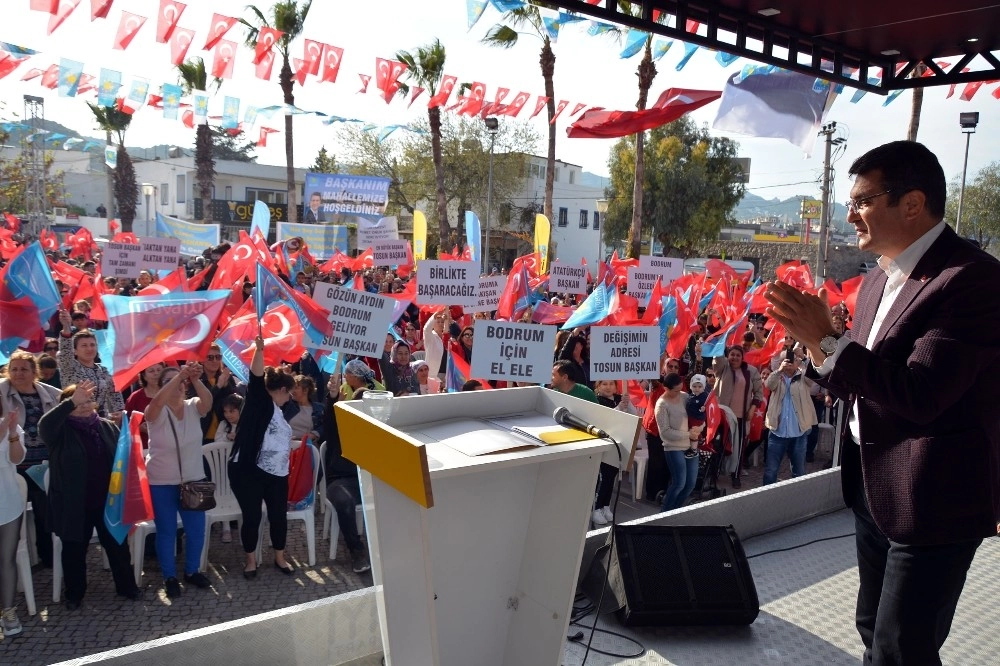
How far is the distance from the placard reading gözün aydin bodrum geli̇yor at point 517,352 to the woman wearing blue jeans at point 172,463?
2382 mm

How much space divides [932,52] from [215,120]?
48.0 ft

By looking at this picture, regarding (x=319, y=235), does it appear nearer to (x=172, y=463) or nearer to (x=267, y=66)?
(x=267, y=66)

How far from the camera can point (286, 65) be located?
26844 millimetres

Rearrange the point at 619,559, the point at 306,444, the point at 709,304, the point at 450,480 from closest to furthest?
the point at 450,480 < the point at 619,559 < the point at 306,444 < the point at 709,304

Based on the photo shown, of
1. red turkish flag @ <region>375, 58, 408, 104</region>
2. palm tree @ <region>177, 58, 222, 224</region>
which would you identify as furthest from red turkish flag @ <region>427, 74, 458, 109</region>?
palm tree @ <region>177, 58, 222, 224</region>

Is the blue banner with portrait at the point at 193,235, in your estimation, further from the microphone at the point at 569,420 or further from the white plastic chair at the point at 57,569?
the microphone at the point at 569,420

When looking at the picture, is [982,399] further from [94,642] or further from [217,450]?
[217,450]

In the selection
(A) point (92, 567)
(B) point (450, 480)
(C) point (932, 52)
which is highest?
(C) point (932, 52)

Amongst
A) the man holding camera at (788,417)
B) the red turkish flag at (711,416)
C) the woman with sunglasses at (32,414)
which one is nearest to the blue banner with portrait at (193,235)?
the woman with sunglasses at (32,414)

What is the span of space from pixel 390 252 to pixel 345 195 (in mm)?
4650

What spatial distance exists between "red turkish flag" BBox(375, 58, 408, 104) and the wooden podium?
1135 cm

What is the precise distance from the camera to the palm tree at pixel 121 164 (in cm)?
3625

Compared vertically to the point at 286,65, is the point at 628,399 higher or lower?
lower

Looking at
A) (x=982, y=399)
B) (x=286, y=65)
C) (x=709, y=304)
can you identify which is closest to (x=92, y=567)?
(x=982, y=399)
